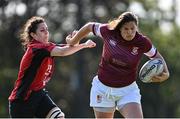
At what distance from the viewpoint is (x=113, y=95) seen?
332 inches

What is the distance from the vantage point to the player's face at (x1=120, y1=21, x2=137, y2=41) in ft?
26.7

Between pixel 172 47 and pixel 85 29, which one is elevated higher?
pixel 85 29

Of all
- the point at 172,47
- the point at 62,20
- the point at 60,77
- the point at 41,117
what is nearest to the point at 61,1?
the point at 62,20

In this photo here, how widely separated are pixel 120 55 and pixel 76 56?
108ft

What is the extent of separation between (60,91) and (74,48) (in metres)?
30.5

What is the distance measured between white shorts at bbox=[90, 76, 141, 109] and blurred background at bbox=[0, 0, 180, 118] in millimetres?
27741

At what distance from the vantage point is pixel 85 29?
8672 mm

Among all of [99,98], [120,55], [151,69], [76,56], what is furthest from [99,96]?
[76,56]

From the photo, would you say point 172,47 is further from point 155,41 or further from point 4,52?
point 4,52

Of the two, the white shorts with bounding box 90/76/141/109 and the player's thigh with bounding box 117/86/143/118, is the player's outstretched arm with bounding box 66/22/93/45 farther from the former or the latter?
the player's thigh with bounding box 117/86/143/118

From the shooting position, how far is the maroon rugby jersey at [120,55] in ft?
27.3

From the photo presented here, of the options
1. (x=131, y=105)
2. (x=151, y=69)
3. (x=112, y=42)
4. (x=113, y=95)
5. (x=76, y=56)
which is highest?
(x=112, y=42)

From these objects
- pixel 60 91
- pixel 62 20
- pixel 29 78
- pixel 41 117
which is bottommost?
pixel 60 91

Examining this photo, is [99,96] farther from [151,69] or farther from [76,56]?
[76,56]
